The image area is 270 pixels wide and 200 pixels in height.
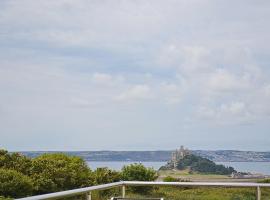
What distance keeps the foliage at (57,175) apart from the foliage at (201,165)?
31543 millimetres

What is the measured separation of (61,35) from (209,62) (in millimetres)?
9300

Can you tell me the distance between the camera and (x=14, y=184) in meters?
13.3

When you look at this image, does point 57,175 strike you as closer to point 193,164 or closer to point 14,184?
point 14,184

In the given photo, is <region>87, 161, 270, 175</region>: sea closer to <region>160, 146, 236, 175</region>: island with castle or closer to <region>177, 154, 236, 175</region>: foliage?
<region>177, 154, 236, 175</region>: foliage

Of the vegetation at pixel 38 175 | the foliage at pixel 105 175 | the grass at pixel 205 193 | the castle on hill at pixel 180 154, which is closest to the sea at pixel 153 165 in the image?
the foliage at pixel 105 175

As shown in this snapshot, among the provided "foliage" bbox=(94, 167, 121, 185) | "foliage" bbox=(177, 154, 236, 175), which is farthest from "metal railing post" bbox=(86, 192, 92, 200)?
"foliage" bbox=(177, 154, 236, 175)

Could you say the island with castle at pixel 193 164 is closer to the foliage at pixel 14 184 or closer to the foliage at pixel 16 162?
the foliage at pixel 16 162

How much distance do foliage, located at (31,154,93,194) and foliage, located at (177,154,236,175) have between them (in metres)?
31.5

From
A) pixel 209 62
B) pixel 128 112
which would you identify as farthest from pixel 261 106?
pixel 128 112

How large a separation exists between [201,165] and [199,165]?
240 mm

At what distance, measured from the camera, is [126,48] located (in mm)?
18688

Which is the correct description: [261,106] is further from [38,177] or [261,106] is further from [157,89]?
[38,177]

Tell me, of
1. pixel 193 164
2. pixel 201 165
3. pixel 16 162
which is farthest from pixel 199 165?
pixel 16 162

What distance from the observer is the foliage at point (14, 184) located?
519 inches
